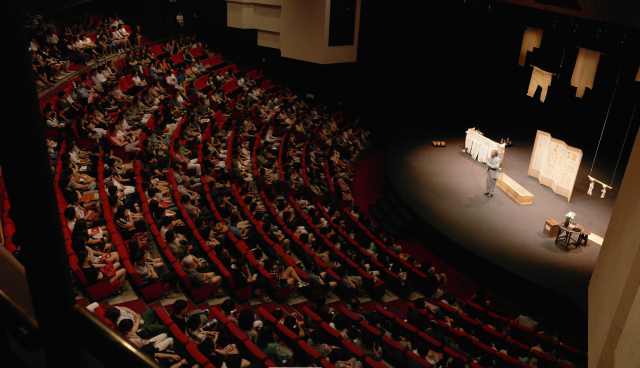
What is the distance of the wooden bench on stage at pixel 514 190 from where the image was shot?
8.56 metres

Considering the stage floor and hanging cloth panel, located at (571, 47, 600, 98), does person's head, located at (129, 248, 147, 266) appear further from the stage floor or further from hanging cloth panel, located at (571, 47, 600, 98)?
hanging cloth panel, located at (571, 47, 600, 98)

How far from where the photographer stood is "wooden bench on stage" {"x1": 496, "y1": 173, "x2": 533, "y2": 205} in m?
8.56

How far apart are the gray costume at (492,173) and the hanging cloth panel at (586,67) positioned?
2.09 metres

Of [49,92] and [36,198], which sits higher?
[36,198]

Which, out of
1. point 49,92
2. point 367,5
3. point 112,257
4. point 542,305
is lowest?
point 542,305

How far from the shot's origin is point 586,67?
8258 mm

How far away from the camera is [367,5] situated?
1257 centimetres

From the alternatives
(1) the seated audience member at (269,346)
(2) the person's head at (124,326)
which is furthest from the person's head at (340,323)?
(2) the person's head at (124,326)

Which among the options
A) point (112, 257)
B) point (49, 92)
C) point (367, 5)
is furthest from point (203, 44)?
point (112, 257)

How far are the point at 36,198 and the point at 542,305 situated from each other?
7.11 m

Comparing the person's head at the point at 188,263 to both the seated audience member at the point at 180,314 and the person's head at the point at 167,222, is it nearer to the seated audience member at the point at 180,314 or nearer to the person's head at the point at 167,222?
Answer: the person's head at the point at 167,222

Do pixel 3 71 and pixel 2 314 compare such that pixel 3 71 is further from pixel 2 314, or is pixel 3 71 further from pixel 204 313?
pixel 204 313

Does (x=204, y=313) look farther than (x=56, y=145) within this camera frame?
No

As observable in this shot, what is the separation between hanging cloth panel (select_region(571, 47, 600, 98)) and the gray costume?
2.09 m
